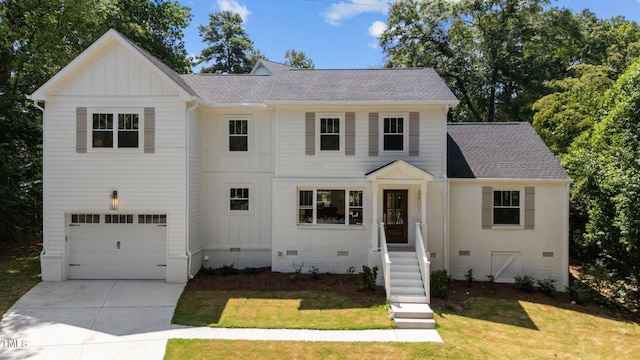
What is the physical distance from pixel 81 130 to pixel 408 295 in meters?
11.5

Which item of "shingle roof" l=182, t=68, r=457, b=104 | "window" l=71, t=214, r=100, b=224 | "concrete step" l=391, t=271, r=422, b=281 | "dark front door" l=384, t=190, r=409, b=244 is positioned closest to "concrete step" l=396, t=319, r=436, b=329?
"concrete step" l=391, t=271, r=422, b=281

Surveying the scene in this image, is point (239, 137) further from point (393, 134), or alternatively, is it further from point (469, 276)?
point (469, 276)

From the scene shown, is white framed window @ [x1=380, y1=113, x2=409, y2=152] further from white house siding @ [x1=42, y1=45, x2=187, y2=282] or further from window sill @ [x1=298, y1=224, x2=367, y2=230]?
white house siding @ [x1=42, y1=45, x2=187, y2=282]

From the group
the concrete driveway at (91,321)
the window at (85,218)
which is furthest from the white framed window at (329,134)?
the window at (85,218)

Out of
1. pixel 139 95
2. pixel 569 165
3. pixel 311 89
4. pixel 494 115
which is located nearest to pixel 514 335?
pixel 569 165

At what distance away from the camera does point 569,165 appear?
49.7 feet

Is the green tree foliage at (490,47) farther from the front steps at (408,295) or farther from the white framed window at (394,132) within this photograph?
the front steps at (408,295)

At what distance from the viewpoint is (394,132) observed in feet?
44.7

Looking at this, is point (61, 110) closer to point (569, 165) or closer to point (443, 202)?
point (443, 202)

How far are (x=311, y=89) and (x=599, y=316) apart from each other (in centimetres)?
1145

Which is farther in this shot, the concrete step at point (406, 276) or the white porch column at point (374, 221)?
the white porch column at point (374, 221)

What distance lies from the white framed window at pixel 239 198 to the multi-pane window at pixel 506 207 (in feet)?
29.1

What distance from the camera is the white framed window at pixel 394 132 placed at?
13.5 meters

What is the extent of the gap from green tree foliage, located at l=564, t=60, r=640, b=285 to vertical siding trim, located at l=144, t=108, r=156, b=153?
47.6 ft
